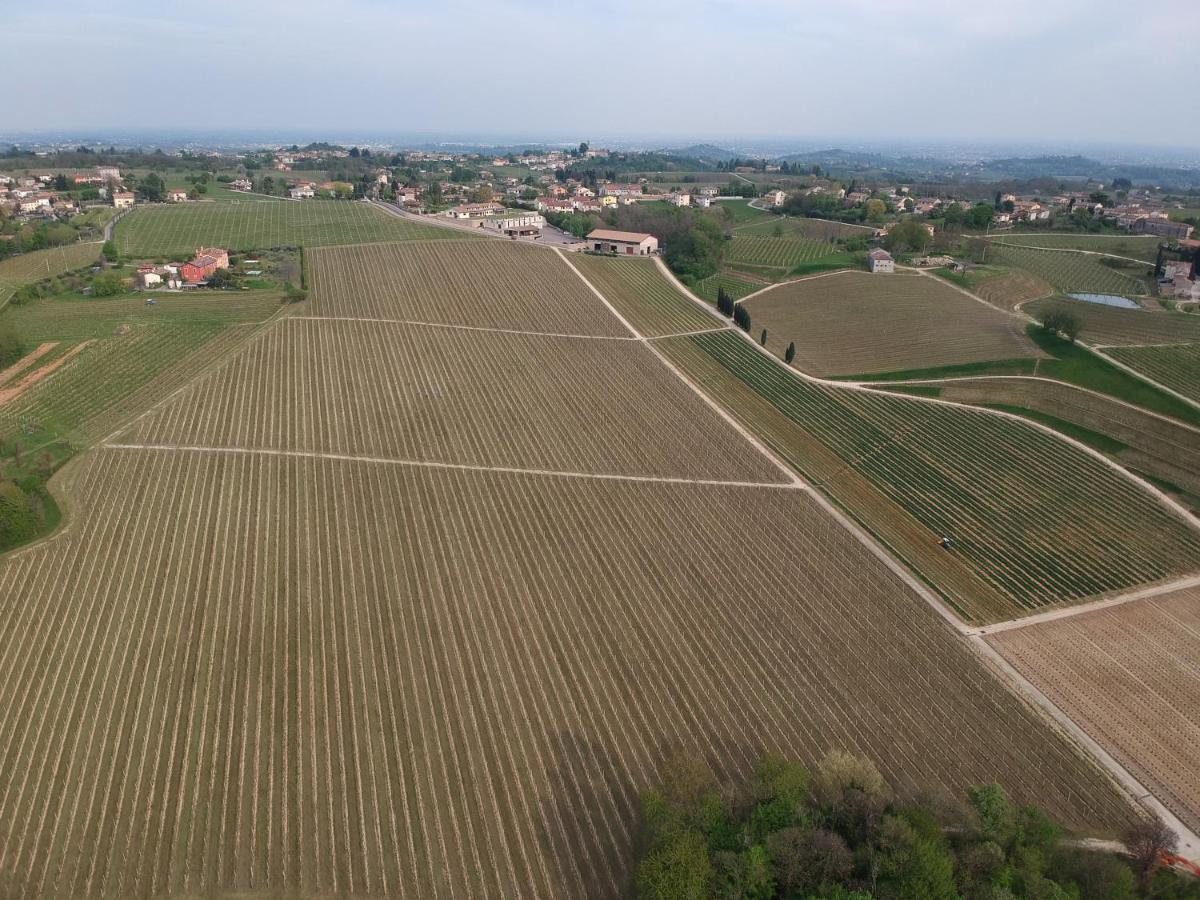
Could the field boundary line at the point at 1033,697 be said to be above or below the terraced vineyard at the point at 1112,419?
below

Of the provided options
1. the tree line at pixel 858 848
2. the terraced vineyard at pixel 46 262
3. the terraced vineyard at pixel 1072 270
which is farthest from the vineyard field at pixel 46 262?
the terraced vineyard at pixel 1072 270

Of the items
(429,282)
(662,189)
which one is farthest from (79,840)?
(662,189)

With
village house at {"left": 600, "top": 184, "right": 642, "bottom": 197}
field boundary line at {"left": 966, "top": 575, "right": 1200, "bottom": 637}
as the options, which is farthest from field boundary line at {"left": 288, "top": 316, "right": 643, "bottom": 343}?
village house at {"left": 600, "top": 184, "right": 642, "bottom": 197}

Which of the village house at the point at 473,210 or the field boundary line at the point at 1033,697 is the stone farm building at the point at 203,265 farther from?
the field boundary line at the point at 1033,697

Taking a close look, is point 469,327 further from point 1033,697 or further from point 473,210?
point 473,210

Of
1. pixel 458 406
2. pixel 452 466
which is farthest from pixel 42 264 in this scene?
pixel 452 466

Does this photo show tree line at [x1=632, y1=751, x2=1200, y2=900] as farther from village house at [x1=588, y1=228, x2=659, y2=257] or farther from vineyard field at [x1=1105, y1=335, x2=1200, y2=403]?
village house at [x1=588, y1=228, x2=659, y2=257]

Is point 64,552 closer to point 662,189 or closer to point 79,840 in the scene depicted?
point 79,840
